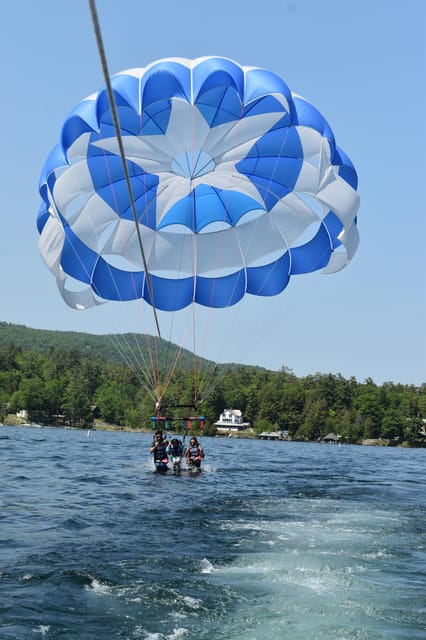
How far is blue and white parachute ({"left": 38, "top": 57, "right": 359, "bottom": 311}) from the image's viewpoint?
50.5ft

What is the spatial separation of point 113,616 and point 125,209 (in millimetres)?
12454

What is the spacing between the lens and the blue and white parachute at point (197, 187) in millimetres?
15406

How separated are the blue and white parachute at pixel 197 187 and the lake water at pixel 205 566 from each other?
216 inches

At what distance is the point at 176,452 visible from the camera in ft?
69.7

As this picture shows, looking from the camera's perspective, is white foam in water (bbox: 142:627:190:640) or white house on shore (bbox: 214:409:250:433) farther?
white house on shore (bbox: 214:409:250:433)

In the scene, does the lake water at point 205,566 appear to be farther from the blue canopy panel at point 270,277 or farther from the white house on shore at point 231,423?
the white house on shore at point 231,423

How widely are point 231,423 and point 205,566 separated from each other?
11986cm

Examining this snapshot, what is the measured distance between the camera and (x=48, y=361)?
15725cm

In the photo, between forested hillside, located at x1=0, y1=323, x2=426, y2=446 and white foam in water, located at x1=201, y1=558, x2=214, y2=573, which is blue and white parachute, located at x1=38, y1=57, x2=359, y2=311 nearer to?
white foam in water, located at x1=201, y1=558, x2=214, y2=573

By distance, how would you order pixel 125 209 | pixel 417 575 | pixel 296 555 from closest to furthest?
pixel 417 575 < pixel 296 555 < pixel 125 209

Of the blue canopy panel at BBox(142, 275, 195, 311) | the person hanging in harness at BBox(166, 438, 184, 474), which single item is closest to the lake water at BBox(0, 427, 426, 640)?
the person hanging in harness at BBox(166, 438, 184, 474)

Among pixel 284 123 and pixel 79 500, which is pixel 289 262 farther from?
pixel 79 500

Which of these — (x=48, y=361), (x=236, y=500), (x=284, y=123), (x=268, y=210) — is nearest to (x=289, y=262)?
(x=268, y=210)

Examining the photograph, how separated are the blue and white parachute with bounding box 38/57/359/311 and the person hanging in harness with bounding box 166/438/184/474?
14.6 ft
